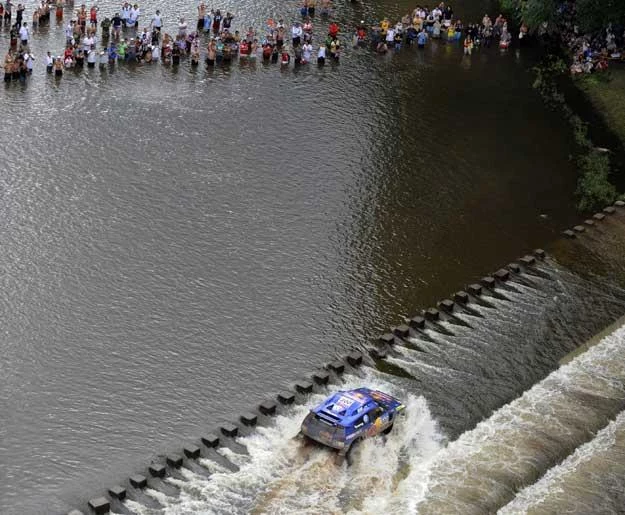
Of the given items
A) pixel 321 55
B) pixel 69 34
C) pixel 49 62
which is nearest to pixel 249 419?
pixel 49 62

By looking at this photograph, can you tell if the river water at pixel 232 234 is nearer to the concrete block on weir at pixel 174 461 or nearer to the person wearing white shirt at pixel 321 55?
the concrete block on weir at pixel 174 461

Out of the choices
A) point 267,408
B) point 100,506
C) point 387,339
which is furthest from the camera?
point 387,339

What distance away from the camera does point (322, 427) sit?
4525cm

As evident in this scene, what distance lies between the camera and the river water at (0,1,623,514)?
156 ft

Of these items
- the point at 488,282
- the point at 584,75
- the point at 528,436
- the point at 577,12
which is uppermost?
the point at 577,12

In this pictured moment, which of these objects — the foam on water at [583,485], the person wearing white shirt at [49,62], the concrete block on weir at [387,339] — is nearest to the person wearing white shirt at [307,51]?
the person wearing white shirt at [49,62]

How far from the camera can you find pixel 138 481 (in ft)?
140

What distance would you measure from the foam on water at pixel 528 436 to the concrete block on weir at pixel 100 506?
10.9m

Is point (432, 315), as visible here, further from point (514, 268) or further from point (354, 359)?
point (514, 268)

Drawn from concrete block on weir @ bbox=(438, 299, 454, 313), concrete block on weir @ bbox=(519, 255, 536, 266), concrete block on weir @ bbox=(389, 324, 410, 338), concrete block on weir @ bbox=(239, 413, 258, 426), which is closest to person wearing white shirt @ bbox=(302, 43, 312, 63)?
concrete block on weir @ bbox=(519, 255, 536, 266)

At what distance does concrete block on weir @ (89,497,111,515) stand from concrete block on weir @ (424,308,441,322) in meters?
19.4

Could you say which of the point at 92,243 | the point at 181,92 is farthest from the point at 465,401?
the point at 181,92

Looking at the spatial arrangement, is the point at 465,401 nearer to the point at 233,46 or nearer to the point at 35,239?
the point at 35,239

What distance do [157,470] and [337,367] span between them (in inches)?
413
